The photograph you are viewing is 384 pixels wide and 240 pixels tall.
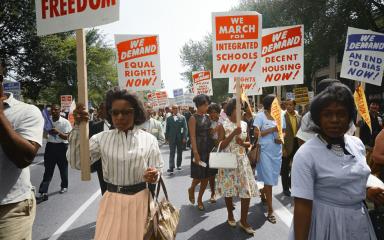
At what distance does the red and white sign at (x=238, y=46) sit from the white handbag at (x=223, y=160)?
1.38 m

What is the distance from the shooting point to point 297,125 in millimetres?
8062

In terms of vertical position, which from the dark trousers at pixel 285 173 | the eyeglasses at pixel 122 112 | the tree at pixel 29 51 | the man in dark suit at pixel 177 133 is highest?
→ the tree at pixel 29 51

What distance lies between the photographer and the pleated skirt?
2.89m

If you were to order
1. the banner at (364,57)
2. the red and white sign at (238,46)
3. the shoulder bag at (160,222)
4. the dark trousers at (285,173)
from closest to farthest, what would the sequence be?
the shoulder bag at (160,222) → the red and white sign at (238,46) → the banner at (364,57) → the dark trousers at (285,173)

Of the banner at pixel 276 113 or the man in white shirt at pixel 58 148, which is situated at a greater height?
the banner at pixel 276 113

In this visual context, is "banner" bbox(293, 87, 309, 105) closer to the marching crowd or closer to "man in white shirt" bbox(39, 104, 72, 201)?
"man in white shirt" bbox(39, 104, 72, 201)

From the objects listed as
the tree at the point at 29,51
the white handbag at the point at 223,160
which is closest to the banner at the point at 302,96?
the white handbag at the point at 223,160

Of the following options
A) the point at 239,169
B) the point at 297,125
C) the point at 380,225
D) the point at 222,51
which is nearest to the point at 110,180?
the point at 380,225

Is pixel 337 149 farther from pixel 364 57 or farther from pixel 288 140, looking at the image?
pixel 288 140

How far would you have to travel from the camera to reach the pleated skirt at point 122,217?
289 centimetres

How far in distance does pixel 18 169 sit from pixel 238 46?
14.3 ft

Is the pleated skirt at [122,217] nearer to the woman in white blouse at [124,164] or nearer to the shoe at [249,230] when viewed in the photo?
the woman in white blouse at [124,164]

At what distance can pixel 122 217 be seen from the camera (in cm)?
292

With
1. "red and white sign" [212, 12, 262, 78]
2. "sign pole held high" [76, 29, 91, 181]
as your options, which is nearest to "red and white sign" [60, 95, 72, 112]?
"red and white sign" [212, 12, 262, 78]
